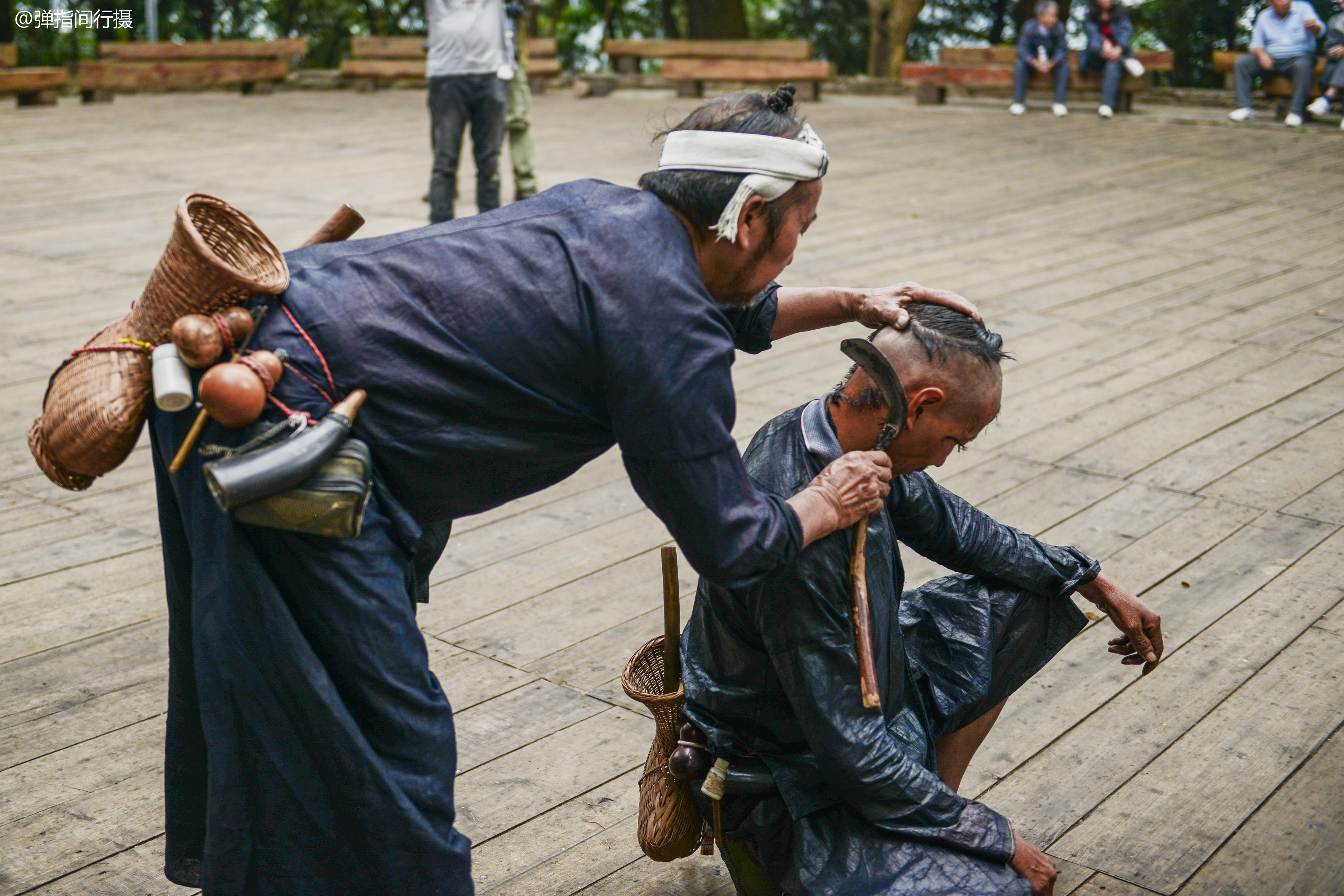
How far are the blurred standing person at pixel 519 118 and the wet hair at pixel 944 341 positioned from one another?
229 inches

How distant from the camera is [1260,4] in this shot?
52.4 feet

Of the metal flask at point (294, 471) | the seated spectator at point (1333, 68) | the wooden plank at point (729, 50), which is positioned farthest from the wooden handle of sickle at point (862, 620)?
the wooden plank at point (729, 50)

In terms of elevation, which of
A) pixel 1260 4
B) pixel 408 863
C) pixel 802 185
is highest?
pixel 1260 4

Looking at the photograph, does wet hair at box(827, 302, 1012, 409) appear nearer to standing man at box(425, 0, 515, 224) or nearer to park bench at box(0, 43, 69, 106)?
standing man at box(425, 0, 515, 224)

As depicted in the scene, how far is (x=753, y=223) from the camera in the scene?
1566mm

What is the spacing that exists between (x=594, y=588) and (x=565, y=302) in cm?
177

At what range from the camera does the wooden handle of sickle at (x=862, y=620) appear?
1675 mm

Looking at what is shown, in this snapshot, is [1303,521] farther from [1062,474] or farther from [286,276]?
[286,276]

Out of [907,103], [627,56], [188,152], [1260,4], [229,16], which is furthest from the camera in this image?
[229,16]

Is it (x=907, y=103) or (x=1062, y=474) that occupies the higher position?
(x=907, y=103)

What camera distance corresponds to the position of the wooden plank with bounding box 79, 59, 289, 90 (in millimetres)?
13969

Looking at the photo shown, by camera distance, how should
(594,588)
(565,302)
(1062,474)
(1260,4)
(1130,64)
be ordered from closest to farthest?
(565,302) → (594,588) → (1062,474) → (1130,64) → (1260,4)

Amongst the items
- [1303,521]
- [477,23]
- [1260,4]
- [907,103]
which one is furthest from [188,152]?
[1260,4]

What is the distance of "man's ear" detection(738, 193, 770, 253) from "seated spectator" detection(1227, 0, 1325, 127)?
11.2 meters
